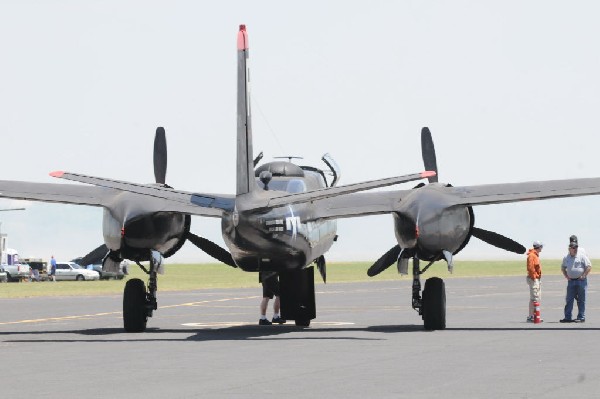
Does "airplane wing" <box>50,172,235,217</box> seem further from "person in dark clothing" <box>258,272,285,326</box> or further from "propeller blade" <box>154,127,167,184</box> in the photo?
"propeller blade" <box>154,127,167,184</box>

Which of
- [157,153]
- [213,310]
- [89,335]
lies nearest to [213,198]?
[89,335]

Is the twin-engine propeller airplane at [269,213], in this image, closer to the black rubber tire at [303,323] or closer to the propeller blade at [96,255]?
the propeller blade at [96,255]

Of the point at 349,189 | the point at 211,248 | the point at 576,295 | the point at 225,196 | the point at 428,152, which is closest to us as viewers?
the point at 349,189

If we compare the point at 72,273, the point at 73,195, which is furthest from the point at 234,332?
the point at 72,273

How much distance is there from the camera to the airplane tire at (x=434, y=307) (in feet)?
103

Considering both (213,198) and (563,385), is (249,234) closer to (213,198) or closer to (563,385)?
(213,198)

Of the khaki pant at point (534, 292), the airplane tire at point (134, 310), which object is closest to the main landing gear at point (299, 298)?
the airplane tire at point (134, 310)

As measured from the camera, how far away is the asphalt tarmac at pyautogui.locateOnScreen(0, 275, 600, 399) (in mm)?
18297

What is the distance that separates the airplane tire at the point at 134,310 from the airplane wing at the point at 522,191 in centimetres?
837

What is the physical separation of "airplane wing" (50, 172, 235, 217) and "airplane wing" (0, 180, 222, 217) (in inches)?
8.3

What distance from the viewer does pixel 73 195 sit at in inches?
1252

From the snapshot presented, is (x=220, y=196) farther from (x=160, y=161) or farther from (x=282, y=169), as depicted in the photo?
(x=160, y=161)

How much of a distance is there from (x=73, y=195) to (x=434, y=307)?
31.3 feet

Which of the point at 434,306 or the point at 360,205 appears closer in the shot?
the point at 434,306
